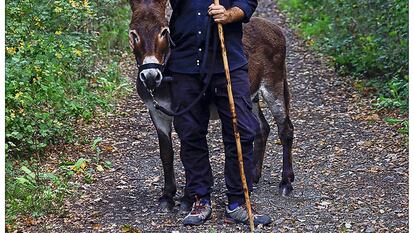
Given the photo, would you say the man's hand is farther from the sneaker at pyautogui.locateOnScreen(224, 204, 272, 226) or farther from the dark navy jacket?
the sneaker at pyautogui.locateOnScreen(224, 204, 272, 226)

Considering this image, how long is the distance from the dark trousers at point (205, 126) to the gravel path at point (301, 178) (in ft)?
1.11

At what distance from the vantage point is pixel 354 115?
10.6m

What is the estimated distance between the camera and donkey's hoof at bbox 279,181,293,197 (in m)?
7.50

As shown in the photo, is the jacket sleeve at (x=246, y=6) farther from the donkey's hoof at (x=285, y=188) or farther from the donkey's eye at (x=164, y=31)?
the donkey's hoof at (x=285, y=188)

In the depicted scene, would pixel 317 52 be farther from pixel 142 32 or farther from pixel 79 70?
pixel 142 32

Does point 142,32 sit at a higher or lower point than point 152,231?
higher

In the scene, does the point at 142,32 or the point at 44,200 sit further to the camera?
the point at 44,200

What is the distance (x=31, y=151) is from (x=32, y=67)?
3.01 feet

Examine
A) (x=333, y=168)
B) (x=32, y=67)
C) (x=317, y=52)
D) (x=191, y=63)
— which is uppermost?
(x=191, y=63)

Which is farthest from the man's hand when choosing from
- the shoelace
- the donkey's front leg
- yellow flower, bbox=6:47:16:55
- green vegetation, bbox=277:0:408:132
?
green vegetation, bbox=277:0:408:132

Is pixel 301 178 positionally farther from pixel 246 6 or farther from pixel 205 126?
pixel 246 6

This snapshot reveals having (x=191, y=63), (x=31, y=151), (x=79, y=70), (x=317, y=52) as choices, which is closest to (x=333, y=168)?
(x=191, y=63)

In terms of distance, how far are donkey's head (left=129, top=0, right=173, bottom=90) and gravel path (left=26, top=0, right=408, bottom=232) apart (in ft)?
4.07

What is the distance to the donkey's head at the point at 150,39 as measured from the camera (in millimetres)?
6379
